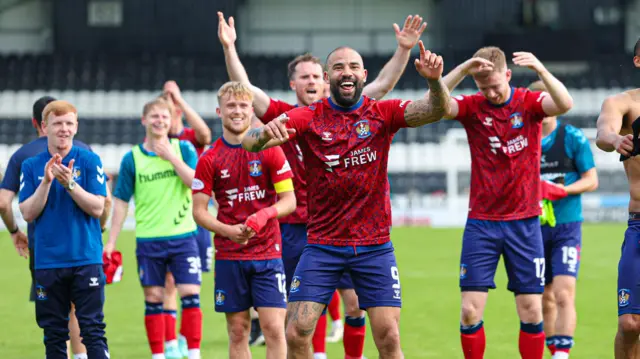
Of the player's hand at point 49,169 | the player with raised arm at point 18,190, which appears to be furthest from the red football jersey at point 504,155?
the player's hand at point 49,169

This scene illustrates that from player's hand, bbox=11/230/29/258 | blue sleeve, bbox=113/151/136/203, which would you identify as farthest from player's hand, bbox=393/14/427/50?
player's hand, bbox=11/230/29/258

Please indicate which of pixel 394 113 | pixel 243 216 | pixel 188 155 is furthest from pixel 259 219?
pixel 188 155

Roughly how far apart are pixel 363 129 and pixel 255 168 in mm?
1112

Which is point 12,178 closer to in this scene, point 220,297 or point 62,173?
point 62,173

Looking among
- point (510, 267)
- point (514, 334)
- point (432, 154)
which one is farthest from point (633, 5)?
point (510, 267)

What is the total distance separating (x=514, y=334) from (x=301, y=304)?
4600mm

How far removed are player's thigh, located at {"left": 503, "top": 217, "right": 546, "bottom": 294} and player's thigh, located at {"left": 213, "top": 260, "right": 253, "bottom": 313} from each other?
1996 mm

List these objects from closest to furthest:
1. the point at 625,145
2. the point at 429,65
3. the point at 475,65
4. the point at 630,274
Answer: the point at 429,65 → the point at 625,145 → the point at 630,274 → the point at 475,65

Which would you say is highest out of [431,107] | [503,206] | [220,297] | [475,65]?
[475,65]

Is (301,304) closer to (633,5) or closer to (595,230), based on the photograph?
(595,230)

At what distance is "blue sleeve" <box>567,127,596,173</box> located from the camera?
849 centimetres

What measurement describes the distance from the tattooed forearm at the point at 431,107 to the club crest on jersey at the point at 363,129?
0.25 m

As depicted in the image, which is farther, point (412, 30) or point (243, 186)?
point (243, 186)

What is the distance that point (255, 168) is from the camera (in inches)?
260
